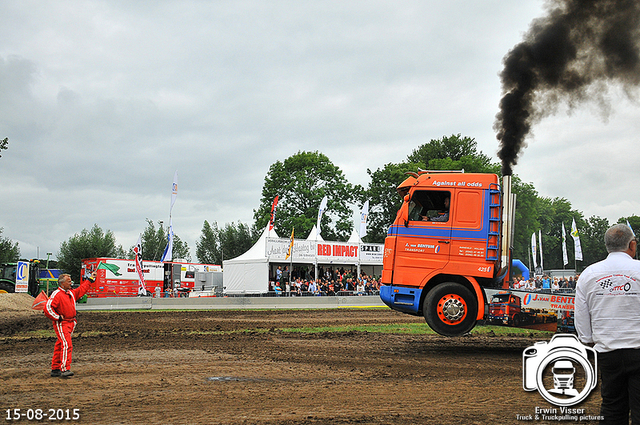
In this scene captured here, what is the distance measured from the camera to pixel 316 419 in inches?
208

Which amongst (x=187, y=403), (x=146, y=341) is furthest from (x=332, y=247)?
(x=187, y=403)

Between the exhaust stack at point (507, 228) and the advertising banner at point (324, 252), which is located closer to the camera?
the exhaust stack at point (507, 228)

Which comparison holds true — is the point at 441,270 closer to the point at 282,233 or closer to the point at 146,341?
the point at 146,341

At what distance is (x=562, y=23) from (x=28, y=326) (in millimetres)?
19932

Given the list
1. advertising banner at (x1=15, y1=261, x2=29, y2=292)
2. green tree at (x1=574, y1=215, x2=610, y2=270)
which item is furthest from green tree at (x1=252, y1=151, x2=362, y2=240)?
green tree at (x1=574, y1=215, x2=610, y2=270)

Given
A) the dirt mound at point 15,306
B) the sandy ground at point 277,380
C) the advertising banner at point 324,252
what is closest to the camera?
the sandy ground at point 277,380

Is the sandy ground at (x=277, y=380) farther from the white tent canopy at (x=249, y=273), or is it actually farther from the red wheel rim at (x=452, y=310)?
the white tent canopy at (x=249, y=273)

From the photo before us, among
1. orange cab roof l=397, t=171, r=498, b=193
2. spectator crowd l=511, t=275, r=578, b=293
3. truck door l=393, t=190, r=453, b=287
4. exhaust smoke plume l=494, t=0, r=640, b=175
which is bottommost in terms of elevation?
spectator crowd l=511, t=275, r=578, b=293

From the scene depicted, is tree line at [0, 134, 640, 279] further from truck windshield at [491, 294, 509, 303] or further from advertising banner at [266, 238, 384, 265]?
truck windshield at [491, 294, 509, 303]

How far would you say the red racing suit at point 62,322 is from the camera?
7652mm

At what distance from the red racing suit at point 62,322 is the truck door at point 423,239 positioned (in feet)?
20.2

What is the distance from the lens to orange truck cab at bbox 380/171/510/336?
959 cm

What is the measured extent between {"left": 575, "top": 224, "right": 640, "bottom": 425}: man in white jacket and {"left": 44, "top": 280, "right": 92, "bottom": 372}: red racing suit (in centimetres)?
739

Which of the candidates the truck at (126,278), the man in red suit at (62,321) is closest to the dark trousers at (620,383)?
the man in red suit at (62,321)
